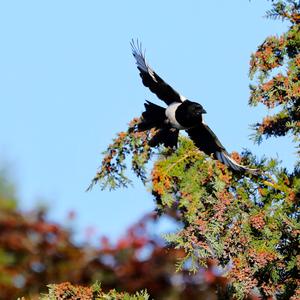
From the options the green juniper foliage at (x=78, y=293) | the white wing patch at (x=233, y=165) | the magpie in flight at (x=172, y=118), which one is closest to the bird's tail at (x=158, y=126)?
the magpie in flight at (x=172, y=118)

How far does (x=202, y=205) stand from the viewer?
5434mm

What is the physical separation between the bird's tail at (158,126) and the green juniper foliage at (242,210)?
14cm

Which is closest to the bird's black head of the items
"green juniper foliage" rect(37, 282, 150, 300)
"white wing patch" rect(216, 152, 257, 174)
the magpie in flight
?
the magpie in flight

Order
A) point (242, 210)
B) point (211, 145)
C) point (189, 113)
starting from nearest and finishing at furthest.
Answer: point (242, 210)
point (211, 145)
point (189, 113)

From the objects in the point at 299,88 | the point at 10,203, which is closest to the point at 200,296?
the point at 299,88

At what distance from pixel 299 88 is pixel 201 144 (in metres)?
1.02

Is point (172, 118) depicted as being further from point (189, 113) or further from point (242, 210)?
point (242, 210)

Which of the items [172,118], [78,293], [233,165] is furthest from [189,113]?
[78,293]

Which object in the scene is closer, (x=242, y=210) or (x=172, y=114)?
(x=242, y=210)

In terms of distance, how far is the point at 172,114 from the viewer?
655cm

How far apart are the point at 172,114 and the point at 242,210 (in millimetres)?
1324

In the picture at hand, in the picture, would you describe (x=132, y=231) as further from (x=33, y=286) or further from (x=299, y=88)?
(x=299, y=88)

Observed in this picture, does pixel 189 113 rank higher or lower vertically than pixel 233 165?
higher

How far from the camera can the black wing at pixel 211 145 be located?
5.72 m
